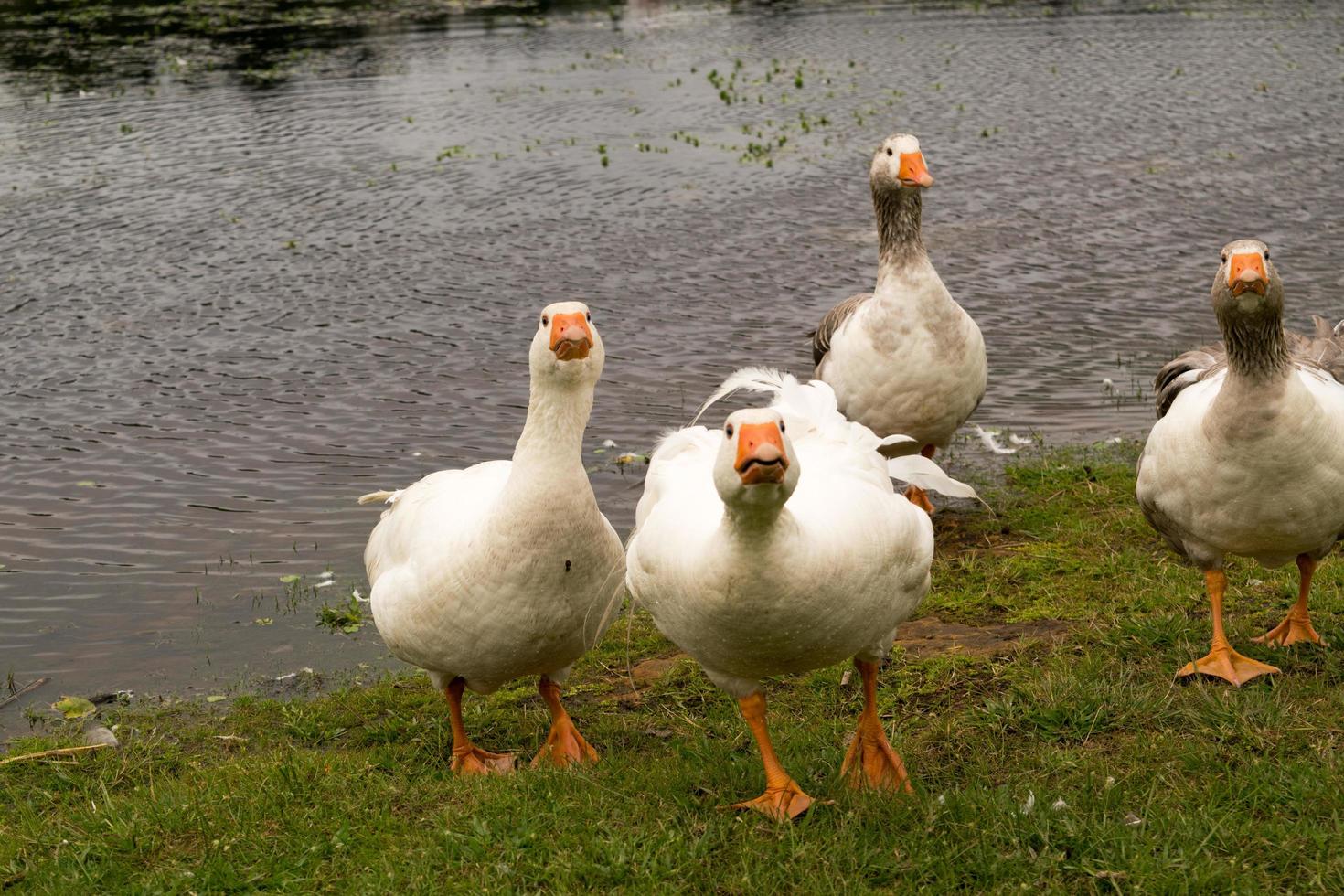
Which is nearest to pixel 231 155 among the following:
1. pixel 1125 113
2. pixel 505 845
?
pixel 1125 113

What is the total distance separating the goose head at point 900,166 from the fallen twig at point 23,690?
657 cm

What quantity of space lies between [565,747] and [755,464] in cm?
256

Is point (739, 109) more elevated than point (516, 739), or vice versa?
point (739, 109)

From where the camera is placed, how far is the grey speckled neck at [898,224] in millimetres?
9203

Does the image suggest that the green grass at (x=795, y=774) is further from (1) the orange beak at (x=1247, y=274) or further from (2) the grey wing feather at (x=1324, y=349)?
(1) the orange beak at (x=1247, y=274)

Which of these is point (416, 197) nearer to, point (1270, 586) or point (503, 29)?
point (1270, 586)

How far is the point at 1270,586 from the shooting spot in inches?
300

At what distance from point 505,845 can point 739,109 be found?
21.4 meters

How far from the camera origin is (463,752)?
Answer: 655cm

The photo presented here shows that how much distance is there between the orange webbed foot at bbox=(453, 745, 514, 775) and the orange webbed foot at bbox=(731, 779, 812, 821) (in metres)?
1.47

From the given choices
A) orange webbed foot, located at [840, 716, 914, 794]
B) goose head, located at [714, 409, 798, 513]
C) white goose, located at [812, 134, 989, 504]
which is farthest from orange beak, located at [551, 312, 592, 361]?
white goose, located at [812, 134, 989, 504]

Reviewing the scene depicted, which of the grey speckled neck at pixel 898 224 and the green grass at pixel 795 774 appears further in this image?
the grey speckled neck at pixel 898 224

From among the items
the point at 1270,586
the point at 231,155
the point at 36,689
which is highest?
the point at 231,155

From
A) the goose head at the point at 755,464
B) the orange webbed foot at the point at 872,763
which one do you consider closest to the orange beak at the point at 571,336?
the goose head at the point at 755,464
